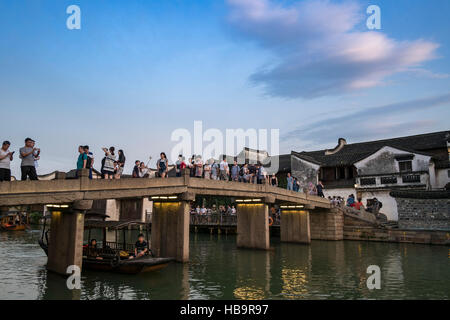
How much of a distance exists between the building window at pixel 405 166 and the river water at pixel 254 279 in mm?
15952

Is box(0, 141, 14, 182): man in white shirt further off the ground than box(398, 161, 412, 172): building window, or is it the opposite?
box(398, 161, 412, 172): building window

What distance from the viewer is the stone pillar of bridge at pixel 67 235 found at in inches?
533

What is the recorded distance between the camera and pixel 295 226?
29453 millimetres

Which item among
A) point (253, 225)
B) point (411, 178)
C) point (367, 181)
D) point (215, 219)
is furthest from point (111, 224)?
point (411, 178)

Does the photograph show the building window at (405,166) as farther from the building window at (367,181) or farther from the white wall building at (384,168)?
the building window at (367,181)

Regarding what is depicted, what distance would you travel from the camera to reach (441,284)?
545 inches

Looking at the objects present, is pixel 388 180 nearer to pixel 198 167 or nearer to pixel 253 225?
pixel 253 225

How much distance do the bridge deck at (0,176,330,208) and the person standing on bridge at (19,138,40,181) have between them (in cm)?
33

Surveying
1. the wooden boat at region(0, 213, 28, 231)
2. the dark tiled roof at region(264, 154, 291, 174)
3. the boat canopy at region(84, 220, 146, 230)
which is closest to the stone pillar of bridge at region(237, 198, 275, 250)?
the boat canopy at region(84, 220, 146, 230)

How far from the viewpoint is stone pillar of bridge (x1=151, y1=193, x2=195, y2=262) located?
1830 centimetres

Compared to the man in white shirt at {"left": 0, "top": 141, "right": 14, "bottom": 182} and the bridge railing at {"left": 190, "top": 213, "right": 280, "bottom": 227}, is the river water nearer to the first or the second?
the man in white shirt at {"left": 0, "top": 141, "right": 14, "bottom": 182}
